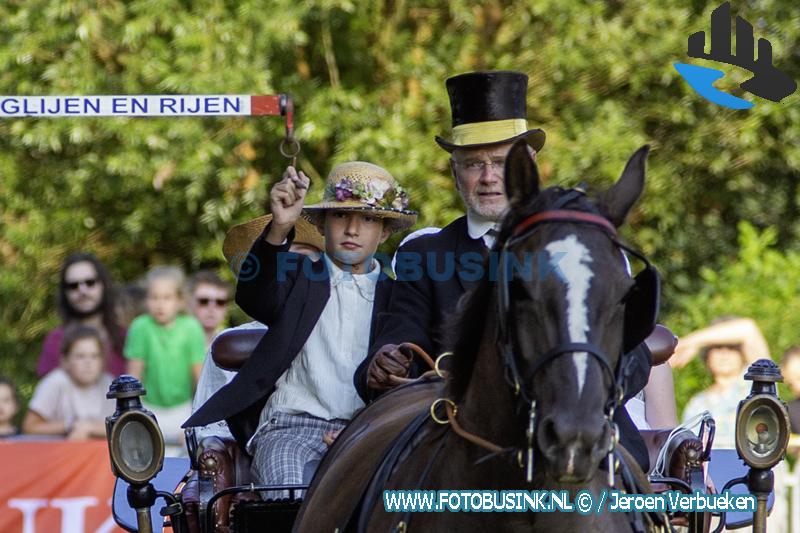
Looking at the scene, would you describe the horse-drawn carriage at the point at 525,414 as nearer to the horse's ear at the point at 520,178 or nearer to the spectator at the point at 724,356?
the horse's ear at the point at 520,178

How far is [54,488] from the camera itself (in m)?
8.45

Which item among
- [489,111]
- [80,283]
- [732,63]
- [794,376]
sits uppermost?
[732,63]

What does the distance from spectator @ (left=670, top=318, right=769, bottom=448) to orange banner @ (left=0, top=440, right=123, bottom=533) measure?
136 inches

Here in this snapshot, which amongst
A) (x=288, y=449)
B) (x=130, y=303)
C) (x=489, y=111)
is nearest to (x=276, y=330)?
(x=288, y=449)

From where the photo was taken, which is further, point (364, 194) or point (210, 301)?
point (210, 301)

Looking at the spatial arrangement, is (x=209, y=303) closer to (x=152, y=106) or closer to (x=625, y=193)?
(x=152, y=106)

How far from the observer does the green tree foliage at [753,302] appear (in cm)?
1035

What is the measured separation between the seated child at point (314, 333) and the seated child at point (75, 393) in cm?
Result: 369

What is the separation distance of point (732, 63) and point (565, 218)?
928cm

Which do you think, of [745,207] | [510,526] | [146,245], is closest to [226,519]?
[510,526]

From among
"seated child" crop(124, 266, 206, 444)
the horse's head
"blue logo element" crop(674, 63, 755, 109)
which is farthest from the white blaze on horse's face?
"blue logo element" crop(674, 63, 755, 109)

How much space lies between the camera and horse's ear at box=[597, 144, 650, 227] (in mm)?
3584

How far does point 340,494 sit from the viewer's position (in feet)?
14.7

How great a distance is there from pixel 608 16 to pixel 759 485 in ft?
28.2
